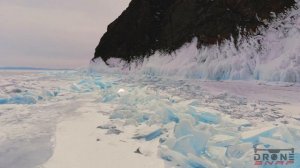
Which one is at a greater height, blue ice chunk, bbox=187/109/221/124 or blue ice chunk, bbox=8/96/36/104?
blue ice chunk, bbox=187/109/221/124

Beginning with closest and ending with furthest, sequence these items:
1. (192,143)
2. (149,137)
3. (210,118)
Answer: (192,143) < (149,137) < (210,118)

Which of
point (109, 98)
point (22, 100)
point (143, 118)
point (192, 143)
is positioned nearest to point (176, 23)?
point (109, 98)

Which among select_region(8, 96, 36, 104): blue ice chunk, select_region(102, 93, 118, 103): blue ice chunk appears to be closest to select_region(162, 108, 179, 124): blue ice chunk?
select_region(102, 93, 118, 103): blue ice chunk

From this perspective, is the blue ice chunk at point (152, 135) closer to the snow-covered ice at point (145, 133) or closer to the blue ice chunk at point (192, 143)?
the snow-covered ice at point (145, 133)

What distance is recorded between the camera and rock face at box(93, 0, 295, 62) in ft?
52.9

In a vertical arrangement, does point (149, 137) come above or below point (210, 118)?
below

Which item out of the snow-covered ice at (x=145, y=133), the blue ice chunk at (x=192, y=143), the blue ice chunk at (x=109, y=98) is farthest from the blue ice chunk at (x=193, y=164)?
the blue ice chunk at (x=109, y=98)

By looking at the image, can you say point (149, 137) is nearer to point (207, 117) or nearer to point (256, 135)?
point (207, 117)

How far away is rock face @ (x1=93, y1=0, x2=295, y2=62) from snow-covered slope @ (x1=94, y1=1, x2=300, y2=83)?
0.80 meters

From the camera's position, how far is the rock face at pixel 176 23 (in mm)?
16109

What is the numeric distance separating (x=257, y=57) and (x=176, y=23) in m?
13.3

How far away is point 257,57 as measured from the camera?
1359 centimetres

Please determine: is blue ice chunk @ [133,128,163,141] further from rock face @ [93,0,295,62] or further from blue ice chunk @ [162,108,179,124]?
rock face @ [93,0,295,62]

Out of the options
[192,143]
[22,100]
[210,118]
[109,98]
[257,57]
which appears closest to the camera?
[192,143]
